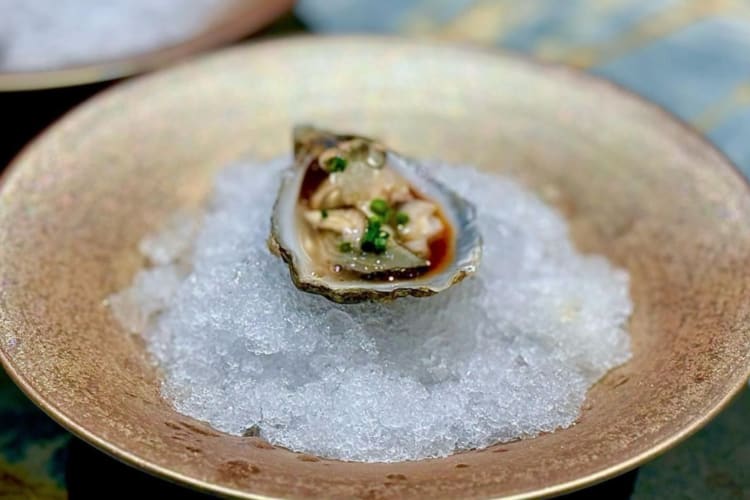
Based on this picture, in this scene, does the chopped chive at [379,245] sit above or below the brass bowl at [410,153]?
above

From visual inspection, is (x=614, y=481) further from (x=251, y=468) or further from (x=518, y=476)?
(x=251, y=468)

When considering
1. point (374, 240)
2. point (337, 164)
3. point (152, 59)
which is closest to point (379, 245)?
point (374, 240)

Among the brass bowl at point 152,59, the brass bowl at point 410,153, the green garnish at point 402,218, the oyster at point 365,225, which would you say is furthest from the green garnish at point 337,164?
the brass bowl at point 152,59

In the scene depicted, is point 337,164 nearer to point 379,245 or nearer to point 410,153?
point 379,245

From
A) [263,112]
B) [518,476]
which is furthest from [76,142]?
[518,476]

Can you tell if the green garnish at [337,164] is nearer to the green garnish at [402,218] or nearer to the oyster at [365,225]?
the oyster at [365,225]

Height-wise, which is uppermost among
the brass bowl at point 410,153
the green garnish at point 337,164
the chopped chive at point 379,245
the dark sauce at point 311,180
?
the green garnish at point 337,164

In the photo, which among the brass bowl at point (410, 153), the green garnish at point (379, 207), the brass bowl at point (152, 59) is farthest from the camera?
the brass bowl at point (152, 59)
